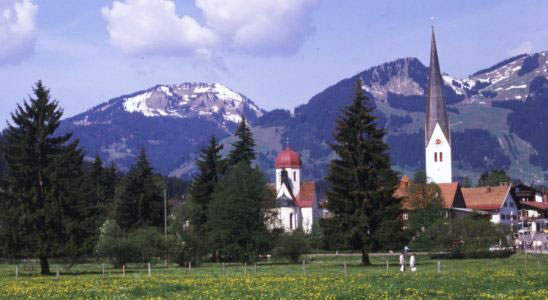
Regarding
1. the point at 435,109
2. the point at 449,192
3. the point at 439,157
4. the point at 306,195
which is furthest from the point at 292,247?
the point at 435,109

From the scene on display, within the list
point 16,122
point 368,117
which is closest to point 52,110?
point 16,122

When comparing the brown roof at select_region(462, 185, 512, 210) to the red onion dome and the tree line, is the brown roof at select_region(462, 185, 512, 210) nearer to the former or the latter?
the red onion dome

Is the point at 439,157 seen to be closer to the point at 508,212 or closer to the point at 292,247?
the point at 508,212

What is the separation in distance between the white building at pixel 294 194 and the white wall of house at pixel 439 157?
89.8 feet

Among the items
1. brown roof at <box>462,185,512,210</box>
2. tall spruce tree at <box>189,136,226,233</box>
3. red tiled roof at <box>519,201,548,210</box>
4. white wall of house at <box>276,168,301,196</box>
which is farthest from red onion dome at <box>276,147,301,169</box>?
tall spruce tree at <box>189,136,226,233</box>

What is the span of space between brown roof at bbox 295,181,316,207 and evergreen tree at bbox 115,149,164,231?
5878 centimetres

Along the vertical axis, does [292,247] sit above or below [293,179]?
below

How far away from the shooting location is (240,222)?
74.0 meters

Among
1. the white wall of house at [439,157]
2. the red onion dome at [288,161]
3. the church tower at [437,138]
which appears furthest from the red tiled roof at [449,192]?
the church tower at [437,138]

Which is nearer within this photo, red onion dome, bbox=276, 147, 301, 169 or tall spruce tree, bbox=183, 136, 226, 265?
tall spruce tree, bbox=183, 136, 226, 265

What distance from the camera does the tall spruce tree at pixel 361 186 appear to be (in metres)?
60.8

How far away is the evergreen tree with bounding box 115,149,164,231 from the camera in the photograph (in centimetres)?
9550

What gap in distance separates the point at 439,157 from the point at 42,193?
123m

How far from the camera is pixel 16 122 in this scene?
60.0m
